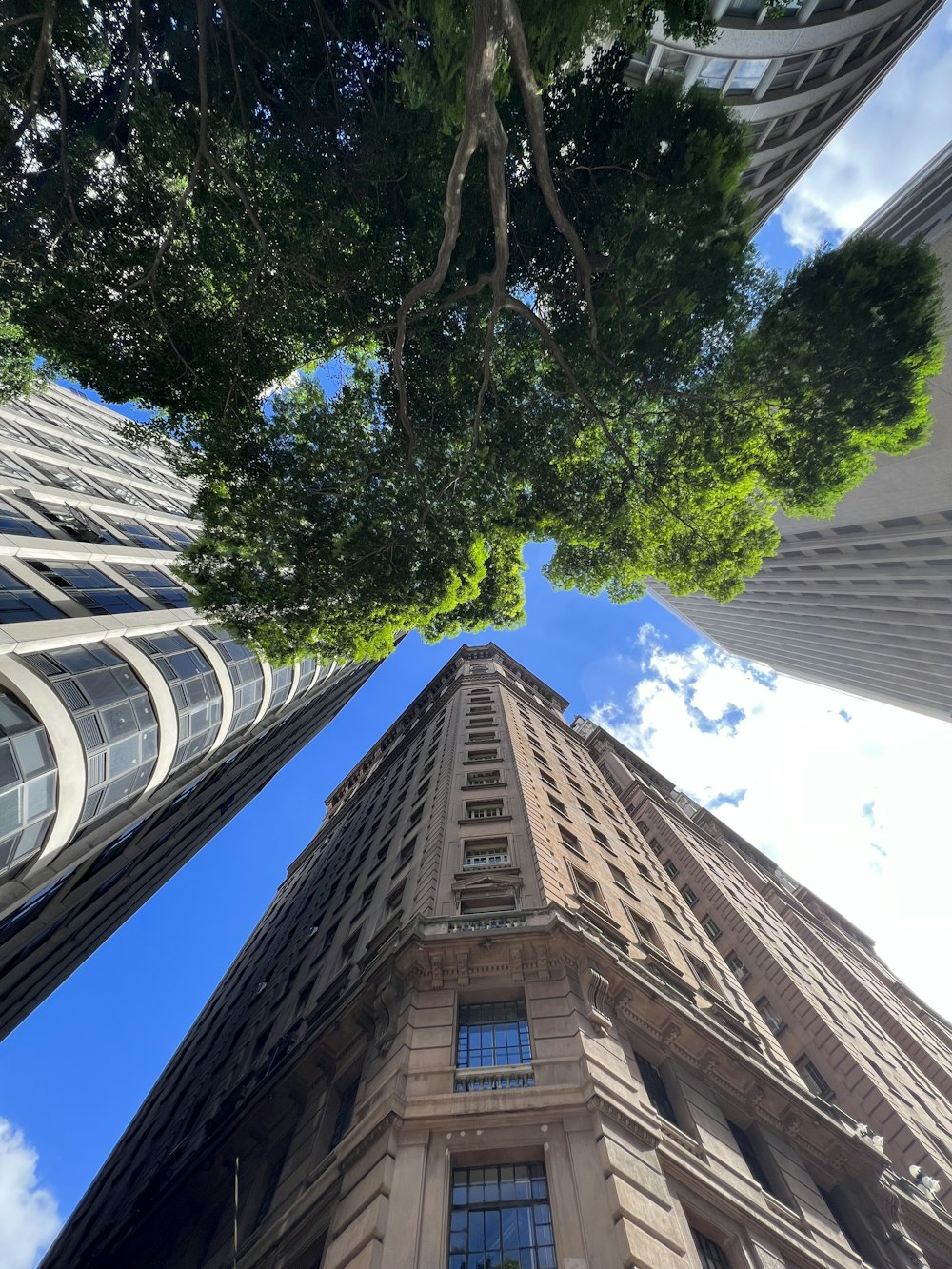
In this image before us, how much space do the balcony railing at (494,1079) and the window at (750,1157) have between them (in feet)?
19.4

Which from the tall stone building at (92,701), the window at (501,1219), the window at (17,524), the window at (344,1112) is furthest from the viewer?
the window at (17,524)

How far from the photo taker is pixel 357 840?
36.7 meters

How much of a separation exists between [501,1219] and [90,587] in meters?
22.5

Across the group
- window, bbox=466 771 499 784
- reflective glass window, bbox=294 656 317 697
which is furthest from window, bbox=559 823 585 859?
reflective glass window, bbox=294 656 317 697

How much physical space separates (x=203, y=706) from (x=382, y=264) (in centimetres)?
1824

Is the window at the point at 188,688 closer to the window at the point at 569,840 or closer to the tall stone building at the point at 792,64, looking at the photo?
the window at the point at 569,840

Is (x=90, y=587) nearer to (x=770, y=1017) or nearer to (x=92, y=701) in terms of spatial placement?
(x=92, y=701)

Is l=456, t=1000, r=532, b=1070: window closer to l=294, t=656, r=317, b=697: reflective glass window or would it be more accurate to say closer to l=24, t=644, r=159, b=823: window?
l=24, t=644, r=159, b=823: window

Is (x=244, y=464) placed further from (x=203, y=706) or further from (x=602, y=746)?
(x=602, y=746)

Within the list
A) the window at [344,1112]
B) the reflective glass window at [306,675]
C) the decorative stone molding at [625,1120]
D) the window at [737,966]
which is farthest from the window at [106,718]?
the window at [737,966]

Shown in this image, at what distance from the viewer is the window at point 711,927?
115 feet

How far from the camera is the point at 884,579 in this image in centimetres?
4072

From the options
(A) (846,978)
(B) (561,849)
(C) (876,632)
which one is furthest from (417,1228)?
(C) (876,632)

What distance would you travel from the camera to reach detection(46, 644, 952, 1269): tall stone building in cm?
968
